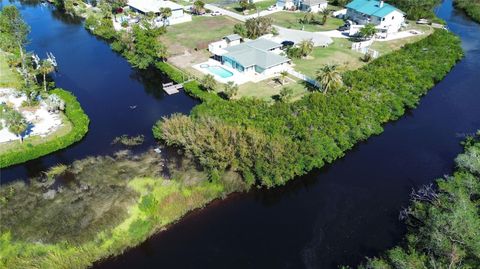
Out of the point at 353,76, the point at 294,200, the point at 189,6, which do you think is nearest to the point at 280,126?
the point at 294,200

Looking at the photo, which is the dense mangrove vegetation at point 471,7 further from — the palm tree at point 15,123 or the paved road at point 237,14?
the palm tree at point 15,123

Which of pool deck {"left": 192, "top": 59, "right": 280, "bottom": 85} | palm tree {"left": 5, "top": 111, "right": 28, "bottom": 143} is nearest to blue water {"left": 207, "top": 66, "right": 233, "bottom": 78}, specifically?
pool deck {"left": 192, "top": 59, "right": 280, "bottom": 85}

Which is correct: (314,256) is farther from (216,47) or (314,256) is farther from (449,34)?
(449,34)

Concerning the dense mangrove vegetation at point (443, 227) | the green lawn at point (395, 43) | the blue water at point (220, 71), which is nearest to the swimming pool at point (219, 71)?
the blue water at point (220, 71)

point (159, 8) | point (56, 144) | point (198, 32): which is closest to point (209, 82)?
point (56, 144)

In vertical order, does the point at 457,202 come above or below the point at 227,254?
above

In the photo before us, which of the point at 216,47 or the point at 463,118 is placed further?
the point at 216,47

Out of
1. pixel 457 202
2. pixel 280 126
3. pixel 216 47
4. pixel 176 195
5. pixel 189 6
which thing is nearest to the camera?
pixel 457 202

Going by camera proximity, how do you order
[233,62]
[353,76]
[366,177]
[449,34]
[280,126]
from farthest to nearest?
[449,34] → [233,62] → [353,76] → [280,126] → [366,177]
